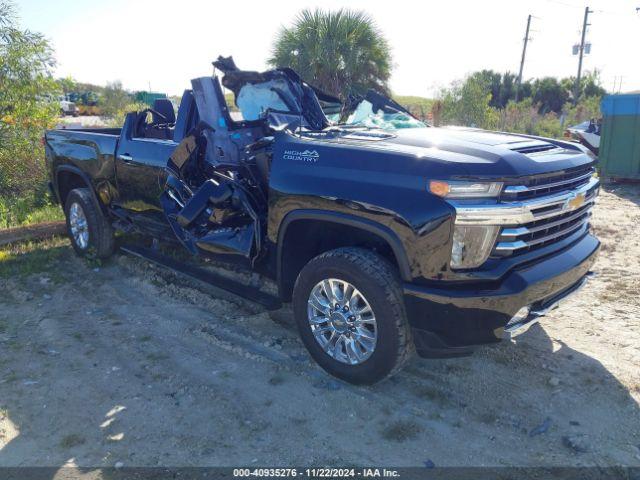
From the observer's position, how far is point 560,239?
3.49m

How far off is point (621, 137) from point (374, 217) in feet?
36.0

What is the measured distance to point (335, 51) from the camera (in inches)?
499

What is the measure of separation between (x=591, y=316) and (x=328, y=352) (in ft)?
8.18

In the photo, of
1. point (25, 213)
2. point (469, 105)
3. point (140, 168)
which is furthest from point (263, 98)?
point (469, 105)

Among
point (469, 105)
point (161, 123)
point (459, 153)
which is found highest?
point (469, 105)

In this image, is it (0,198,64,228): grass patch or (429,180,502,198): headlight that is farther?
(0,198,64,228): grass patch

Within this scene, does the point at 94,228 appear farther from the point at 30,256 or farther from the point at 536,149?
the point at 536,149

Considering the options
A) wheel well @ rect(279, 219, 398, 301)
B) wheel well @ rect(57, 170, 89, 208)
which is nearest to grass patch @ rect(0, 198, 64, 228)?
wheel well @ rect(57, 170, 89, 208)

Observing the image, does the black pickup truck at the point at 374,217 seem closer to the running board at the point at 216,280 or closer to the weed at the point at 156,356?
the running board at the point at 216,280

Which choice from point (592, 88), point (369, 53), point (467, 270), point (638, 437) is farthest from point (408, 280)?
point (592, 88)

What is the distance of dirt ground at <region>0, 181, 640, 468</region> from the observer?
2943 mm

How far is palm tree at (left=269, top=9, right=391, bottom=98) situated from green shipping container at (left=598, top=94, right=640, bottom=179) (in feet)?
17.3

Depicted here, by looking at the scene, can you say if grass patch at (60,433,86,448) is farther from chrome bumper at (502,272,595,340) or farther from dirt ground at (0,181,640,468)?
chrome bumper at (502,272,595,340)

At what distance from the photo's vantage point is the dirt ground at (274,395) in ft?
9.66
